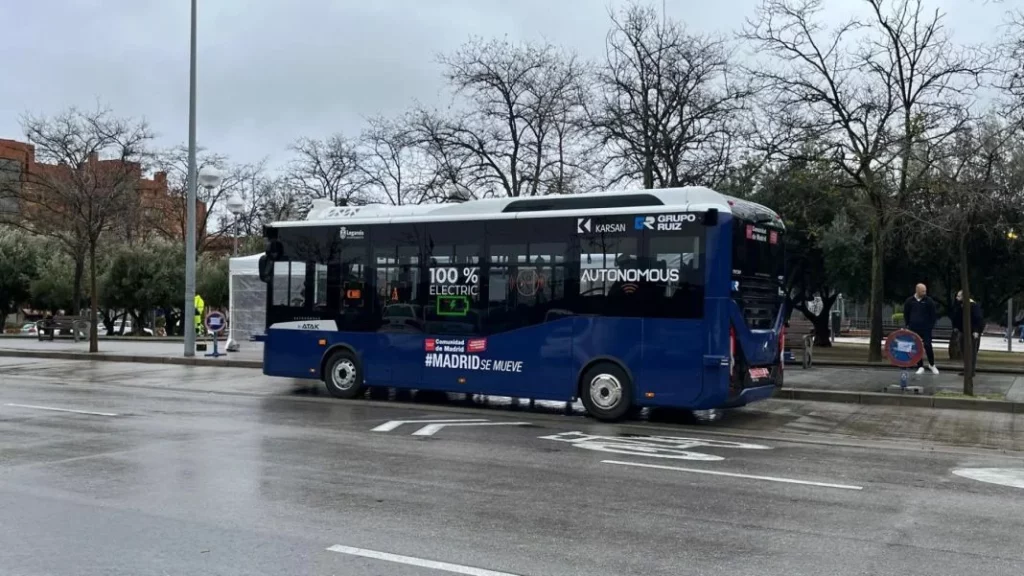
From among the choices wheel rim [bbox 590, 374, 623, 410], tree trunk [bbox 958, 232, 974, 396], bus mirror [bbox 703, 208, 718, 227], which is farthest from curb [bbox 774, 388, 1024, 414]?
bus mirror [bbox 703, 208, 718, 227]

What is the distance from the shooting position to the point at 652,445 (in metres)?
11.2

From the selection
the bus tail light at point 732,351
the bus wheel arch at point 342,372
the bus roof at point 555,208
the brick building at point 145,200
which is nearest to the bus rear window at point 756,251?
the bus roof at point 555,208

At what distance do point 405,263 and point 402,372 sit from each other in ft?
6.01

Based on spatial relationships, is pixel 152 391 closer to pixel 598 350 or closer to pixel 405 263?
pixel 405 263

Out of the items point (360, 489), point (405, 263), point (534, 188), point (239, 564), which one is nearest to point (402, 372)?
point (405, 263)

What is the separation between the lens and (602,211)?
13.6 meters

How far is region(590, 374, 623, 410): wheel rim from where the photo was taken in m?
13.5

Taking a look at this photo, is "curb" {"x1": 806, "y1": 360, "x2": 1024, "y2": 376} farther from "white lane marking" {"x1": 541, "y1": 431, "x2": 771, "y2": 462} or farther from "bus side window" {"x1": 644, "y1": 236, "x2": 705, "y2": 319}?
"white lane marking" {"x1": 541, "y1": 431, "x2": 771, "y2": 462}

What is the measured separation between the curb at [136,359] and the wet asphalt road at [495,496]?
8.96m

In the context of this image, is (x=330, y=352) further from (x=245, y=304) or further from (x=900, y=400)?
(x=245, y=304)

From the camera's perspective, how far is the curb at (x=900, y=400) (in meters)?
15.3

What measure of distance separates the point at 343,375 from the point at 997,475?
1041 centimetres

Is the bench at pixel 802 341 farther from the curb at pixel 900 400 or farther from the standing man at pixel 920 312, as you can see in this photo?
the curb at pixel 900 400

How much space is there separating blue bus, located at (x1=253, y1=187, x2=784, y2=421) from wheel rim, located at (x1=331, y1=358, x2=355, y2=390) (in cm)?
3
